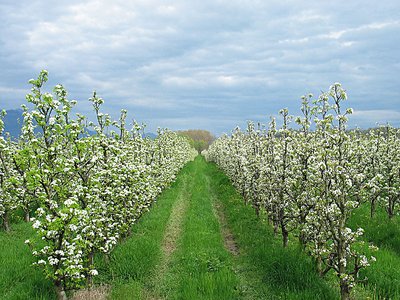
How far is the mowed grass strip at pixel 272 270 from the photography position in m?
10.6

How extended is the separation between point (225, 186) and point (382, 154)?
15.8m

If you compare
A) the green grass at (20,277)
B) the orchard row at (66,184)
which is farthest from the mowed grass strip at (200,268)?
the green grass at (20,277)

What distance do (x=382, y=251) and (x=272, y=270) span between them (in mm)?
4460

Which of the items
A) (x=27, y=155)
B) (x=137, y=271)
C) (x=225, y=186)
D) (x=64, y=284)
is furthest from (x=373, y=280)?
(x=225, y=186)

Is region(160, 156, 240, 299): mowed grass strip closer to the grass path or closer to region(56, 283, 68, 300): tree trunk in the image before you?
the grass path

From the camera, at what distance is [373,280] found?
1125cm

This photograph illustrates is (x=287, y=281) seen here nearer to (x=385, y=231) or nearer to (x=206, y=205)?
(x=385, y=231)

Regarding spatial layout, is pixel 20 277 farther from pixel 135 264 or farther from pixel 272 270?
pixel 272 270

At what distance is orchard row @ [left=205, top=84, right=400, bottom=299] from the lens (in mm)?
9258

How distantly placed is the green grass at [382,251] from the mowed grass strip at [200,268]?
14.6 ft

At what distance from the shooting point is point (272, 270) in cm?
1248

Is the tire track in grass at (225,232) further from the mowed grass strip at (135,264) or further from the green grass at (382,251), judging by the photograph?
the green grass at (382,251)

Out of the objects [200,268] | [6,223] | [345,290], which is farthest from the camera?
[6,223]

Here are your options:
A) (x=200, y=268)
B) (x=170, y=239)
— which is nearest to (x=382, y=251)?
(x=200, y=268)
